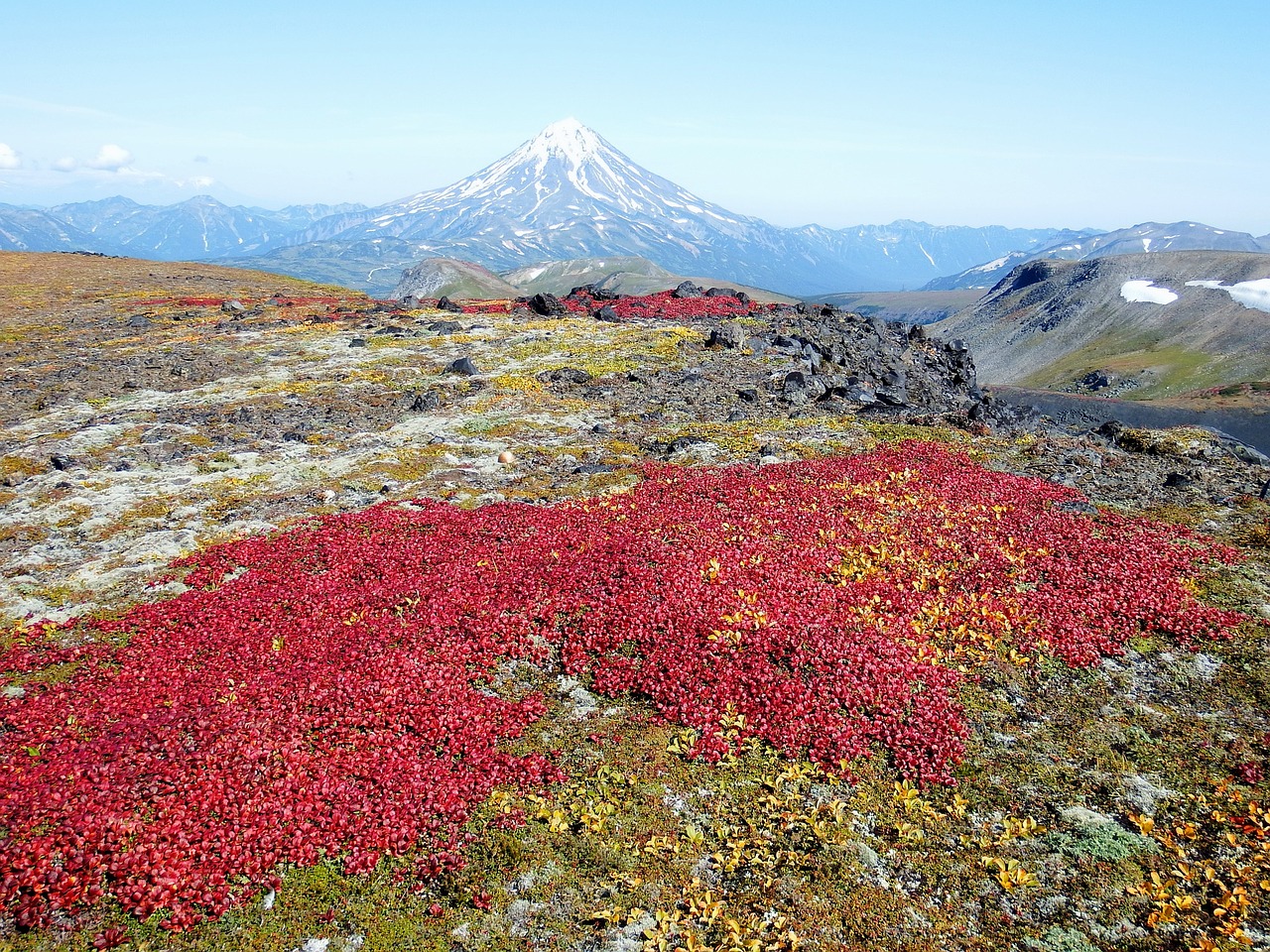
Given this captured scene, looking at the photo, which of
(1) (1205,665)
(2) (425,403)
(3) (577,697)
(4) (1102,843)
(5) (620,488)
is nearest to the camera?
(4) (1102,843)

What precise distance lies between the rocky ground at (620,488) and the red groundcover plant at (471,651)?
34.3 inches

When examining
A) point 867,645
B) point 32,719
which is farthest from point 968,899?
point 32,719

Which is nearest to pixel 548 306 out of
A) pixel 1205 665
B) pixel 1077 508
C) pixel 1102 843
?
pixel 1077 508

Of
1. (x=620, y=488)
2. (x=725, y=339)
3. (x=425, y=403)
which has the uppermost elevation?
(x=725, y=339)

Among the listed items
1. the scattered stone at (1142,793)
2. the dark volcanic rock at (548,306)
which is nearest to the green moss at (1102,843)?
the scattered stone at (1142,793)

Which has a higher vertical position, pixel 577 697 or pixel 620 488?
pixel 620 488

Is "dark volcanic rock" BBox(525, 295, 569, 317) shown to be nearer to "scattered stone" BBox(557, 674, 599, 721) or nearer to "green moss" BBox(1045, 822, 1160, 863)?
"scattered stone" BBox(557, 674, 599, 721)

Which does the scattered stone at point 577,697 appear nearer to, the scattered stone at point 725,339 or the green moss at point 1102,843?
the green moss at point 1102,843

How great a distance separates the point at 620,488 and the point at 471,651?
A: 11932 mm

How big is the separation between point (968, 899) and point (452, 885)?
8.30m

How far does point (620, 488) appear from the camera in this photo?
28422 millimetres

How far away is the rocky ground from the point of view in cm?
1116

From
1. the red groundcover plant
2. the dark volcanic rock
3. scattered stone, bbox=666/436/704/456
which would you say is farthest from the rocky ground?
the dark volcanic rock

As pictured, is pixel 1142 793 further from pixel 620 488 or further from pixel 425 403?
pixel 425 403
